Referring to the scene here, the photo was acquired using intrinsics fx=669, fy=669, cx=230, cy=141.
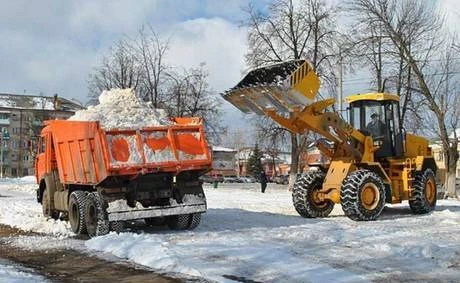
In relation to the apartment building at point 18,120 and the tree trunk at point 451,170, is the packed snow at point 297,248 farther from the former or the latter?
the apartment building at point 18,120

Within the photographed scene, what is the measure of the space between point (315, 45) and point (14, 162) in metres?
94.5

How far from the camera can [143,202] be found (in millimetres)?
14172

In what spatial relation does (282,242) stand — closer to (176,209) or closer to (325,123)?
(176,209)

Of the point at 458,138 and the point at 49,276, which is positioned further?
the point at 458,138

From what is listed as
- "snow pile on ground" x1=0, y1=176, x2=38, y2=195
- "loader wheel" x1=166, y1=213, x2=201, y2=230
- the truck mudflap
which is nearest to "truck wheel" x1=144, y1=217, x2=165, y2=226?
"loader wheel" x1=166, y1=213, x2=201, y2=230

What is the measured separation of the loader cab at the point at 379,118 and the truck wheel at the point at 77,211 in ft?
25.1

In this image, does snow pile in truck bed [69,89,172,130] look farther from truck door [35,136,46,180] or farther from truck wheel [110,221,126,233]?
truck door [35,136,46,180]

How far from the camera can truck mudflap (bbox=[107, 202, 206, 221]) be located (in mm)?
13570

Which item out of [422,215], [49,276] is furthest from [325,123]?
[49,276]

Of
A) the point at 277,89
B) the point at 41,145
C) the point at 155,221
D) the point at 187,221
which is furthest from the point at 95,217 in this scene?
the point at 277,89

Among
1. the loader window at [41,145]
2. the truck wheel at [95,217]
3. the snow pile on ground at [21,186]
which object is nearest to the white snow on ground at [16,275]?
the truck wheel at [95,217]

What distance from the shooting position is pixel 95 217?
547 inches

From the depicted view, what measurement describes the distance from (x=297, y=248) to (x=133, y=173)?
375 centimetres

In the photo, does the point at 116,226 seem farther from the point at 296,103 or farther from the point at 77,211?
the point at 296,103
